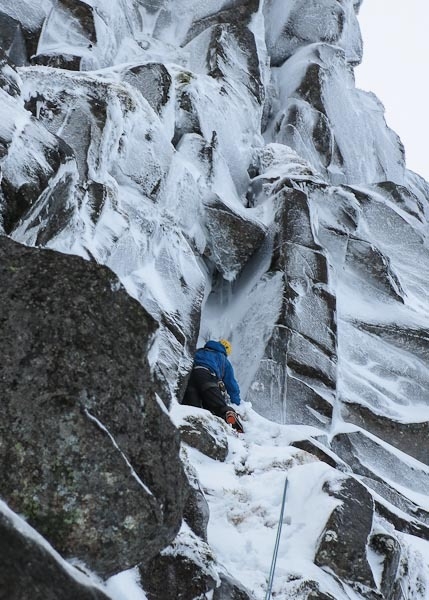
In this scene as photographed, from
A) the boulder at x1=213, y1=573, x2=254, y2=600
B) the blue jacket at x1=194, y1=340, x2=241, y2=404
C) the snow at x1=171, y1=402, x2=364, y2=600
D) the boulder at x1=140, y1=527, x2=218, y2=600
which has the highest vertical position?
the boulder at x1=140, y1=527, x2=218, y2=600

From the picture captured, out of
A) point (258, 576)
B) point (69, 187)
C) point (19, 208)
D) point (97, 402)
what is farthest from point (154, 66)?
point (97, 402)

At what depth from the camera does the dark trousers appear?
14477mm

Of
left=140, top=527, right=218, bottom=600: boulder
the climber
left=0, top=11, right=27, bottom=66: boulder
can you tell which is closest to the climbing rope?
left=140, top=527, right=218, bottom=600: boulder

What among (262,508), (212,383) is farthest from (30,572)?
(212,383)

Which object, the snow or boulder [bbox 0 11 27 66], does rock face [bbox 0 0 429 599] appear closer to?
boulder [bbox 0 11 27 66]

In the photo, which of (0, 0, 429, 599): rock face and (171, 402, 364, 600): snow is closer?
(0, 0, 429, 599): rock face

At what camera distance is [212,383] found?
49.5 feet

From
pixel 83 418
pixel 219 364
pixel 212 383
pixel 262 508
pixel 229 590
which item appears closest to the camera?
pixel 83 418

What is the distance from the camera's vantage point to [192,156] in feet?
68.8

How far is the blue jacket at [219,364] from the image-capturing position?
51.2 ft

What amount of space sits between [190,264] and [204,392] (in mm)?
3681

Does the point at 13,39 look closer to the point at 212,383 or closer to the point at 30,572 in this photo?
the point at 212,383

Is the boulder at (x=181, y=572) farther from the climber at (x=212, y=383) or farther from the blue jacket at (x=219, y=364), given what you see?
the blue jacket at (x=219, y=364)

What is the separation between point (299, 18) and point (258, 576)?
30939 millimetres
